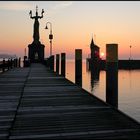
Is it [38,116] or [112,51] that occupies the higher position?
[112,51]

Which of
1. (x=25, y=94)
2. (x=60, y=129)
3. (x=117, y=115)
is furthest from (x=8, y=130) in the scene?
(x=25, y=94)

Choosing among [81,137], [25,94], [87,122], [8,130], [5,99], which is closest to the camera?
[81,137]

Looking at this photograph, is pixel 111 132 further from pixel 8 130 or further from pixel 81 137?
pixel 8 130

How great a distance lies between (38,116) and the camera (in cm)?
761

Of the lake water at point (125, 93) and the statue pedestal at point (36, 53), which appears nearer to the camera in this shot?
the lake water at point (125, 93)

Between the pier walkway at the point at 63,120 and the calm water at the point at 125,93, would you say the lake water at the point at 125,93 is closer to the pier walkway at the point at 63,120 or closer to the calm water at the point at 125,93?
the calm water at the point at 125,93

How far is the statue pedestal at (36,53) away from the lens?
64188 millimetres

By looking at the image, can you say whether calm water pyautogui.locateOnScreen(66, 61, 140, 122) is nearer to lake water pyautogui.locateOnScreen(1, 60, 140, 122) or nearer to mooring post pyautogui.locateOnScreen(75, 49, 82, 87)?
lake water pyautogui.locateOnScreen(1, 60, 140, 122)

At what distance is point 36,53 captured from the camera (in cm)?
6456

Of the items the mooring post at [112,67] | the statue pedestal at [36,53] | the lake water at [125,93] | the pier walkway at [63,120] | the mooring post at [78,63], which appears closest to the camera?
the pier walkway at [63,120]

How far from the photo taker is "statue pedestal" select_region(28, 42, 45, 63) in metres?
64.2

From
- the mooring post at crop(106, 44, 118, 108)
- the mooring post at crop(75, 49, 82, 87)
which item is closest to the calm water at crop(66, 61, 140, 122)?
the mooring post at crop(75, 49, 82, 87)

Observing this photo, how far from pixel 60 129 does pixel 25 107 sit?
102 inches

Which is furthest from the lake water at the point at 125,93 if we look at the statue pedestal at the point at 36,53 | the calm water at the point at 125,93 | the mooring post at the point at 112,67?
the mooring post at the point at 112,67
